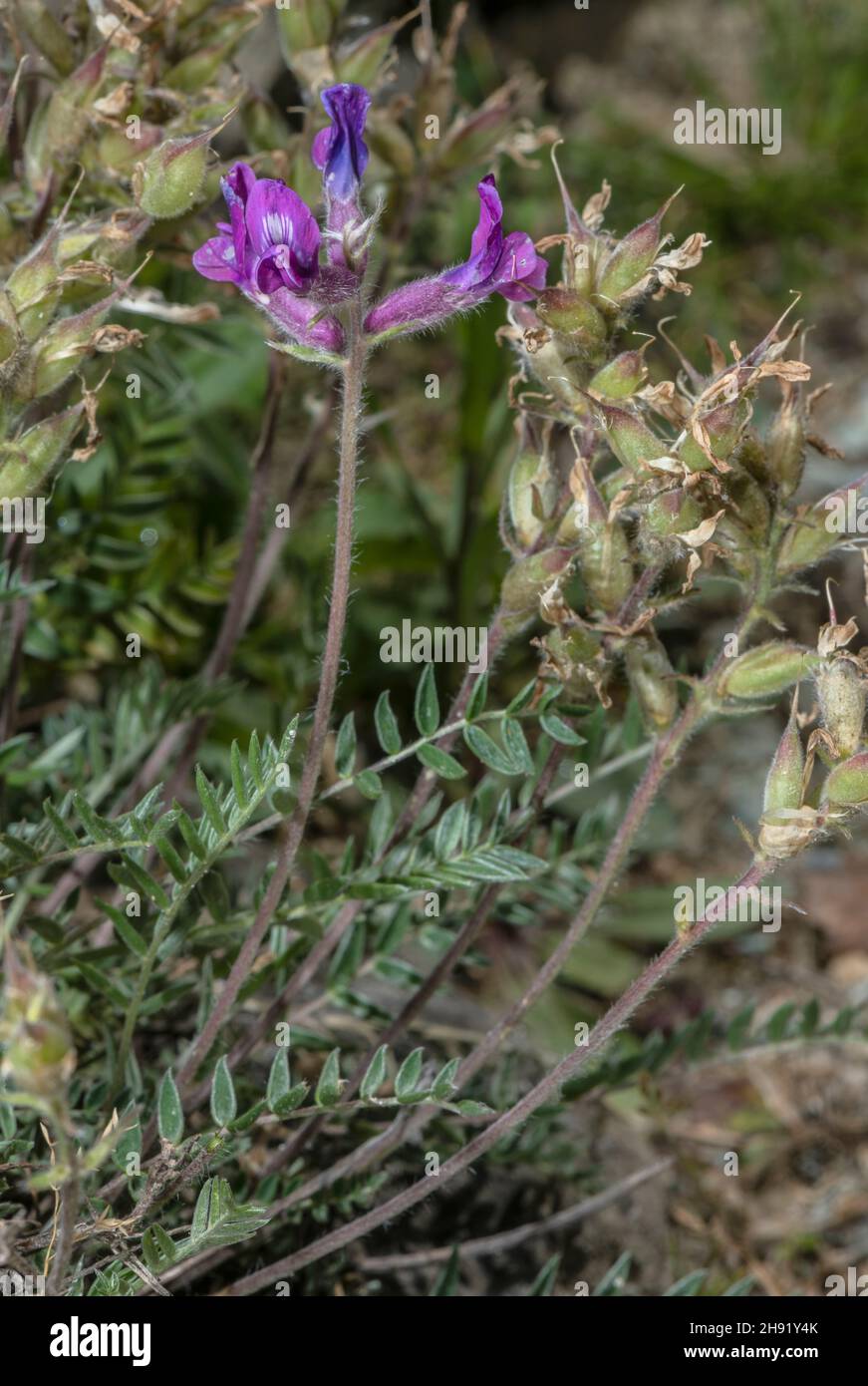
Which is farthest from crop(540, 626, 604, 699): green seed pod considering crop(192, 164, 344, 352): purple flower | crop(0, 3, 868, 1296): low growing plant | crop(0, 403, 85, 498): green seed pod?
crop(0, 403, 85, 498): green seed pod

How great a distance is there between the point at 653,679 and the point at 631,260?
37 cm

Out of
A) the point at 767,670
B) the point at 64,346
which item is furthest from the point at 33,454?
the point at 767,670

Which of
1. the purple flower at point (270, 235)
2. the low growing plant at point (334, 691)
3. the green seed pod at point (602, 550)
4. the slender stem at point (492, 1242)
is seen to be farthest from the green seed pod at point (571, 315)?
the slender stem at point (492, 1242)

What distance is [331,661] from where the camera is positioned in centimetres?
125

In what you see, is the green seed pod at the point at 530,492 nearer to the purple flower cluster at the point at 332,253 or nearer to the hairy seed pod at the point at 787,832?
the purple flower cluster at the point at 332,253

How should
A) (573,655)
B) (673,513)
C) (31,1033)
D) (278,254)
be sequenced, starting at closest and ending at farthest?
(31,1033), (278,254), (673,513), (573,655)

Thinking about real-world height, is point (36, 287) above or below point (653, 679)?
above

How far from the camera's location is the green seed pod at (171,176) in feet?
4.43

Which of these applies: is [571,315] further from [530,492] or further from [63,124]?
[63,124]

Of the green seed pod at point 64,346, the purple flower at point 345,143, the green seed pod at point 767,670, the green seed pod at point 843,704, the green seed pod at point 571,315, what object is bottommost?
the green seed pod at point 843,704

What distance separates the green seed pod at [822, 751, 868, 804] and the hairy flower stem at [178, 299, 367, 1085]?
16.4 inches

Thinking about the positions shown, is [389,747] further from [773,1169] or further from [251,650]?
[773,1169]

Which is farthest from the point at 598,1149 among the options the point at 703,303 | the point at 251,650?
the point at 703,303

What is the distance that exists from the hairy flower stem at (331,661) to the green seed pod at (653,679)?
0.91 ft
